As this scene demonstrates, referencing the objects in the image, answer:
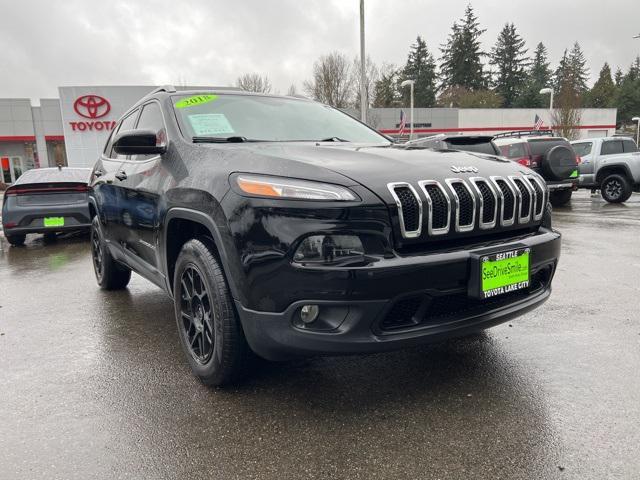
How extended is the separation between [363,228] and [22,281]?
5.20 m

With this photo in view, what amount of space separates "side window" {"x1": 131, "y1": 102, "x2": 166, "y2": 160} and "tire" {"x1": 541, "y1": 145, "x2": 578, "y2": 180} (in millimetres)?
9967

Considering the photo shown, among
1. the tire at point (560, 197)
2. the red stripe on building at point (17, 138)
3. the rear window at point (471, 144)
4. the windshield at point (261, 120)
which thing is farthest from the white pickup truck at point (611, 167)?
the red stripe on building at point (17, 138)

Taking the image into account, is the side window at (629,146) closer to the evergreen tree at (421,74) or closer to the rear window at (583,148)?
the rear window at (583,148)

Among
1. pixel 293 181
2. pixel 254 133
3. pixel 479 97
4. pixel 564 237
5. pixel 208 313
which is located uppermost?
pixel 479 97

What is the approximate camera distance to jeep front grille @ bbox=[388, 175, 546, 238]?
7.43 ft

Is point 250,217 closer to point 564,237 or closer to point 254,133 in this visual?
point 254,133

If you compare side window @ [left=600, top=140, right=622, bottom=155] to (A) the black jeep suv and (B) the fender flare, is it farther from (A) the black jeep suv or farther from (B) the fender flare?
(B) the fender flare

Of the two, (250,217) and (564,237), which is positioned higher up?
(250,217)

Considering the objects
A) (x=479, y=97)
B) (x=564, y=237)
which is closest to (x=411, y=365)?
(x=564, y=237)

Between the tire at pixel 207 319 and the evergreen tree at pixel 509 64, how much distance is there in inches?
2852

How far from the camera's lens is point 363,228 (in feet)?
7.14

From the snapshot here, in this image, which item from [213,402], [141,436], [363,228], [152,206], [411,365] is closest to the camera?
[363,228]

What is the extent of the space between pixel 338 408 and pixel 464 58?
7249cm

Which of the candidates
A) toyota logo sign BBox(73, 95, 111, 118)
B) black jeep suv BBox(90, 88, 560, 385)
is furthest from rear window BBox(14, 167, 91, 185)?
toyota logo sign BBox(73, 95, 111, 118)
